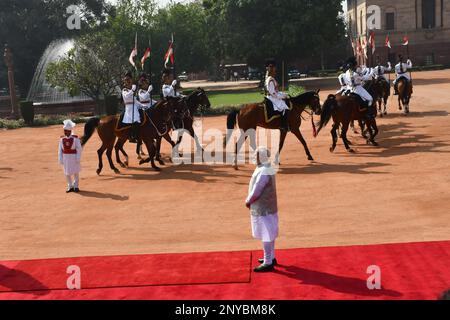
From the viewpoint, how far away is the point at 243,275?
26.9 feet

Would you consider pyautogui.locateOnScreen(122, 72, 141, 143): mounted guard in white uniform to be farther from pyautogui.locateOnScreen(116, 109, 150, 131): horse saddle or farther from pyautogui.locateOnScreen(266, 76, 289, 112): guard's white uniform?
pyautogui.locateOnScreen(266, 76, 289, 112): guard's white uniform

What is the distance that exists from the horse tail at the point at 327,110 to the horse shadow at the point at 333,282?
10287 millimetres

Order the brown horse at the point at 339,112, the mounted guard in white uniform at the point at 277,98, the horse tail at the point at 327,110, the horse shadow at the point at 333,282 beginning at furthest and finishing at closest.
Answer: the brown horse at the point at 339,112, the horse tail at the point at 327,110, the mounted guard in white uniform at the point at 277,98, the horse shadow at the point at 333,282

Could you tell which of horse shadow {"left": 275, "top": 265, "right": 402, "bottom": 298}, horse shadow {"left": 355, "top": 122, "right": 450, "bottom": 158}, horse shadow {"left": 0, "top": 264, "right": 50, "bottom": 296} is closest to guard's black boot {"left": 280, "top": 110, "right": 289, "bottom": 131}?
horse shadow {"left": 355, "top": 122, "right": 450, "bottom": 158}

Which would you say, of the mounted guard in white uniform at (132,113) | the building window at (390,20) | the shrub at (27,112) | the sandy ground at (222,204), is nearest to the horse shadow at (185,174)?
the sandy ground at (222,204)

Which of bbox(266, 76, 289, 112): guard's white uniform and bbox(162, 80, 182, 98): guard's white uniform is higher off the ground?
bbox(162, 80, 182, 98): guard's white uniform

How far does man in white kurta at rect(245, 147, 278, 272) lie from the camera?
8.37 meters

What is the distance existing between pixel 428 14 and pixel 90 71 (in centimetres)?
4757

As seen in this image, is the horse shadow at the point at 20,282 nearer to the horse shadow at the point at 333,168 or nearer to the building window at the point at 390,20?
the horse shadow at the point at 333,168

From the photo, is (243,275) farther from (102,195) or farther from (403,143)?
(403,143)

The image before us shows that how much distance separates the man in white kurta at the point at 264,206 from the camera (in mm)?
8367

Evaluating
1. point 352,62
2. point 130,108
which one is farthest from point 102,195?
point 352,62

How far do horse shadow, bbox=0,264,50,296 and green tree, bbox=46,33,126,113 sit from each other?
96.8 ft
